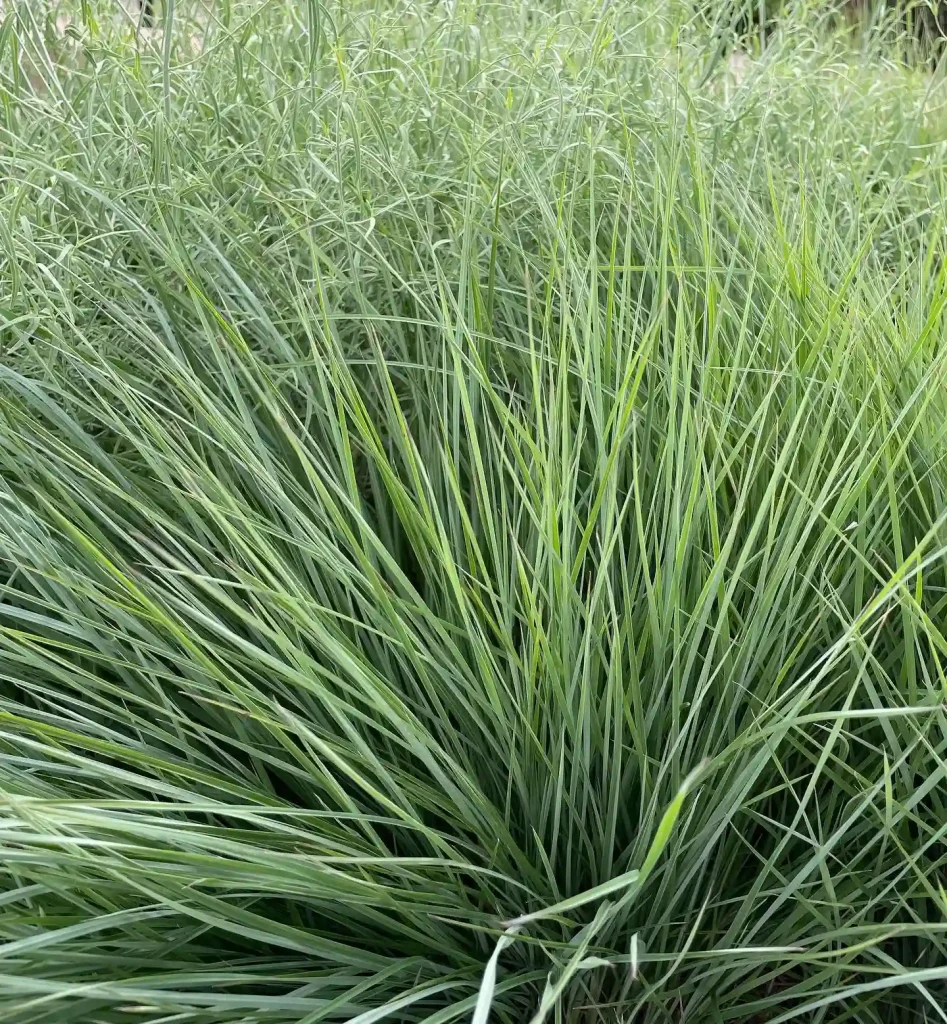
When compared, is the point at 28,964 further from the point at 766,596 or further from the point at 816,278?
the point at 816,278

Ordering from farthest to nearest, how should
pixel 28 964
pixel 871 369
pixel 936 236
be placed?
pixel 936 236, pixel 871 369, pixel 28 964

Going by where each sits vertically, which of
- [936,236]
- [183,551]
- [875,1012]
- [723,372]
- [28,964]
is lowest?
Result: [875,1012]

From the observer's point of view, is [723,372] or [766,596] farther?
[723,372]

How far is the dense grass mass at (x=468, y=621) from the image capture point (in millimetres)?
577

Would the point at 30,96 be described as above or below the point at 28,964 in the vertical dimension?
above

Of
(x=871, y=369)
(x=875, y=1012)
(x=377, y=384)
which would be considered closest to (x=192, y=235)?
(x=377, y=384)

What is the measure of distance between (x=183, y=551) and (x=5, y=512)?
0.16m

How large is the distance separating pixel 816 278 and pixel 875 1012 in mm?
615

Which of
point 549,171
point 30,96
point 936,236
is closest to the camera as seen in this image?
point 936,236

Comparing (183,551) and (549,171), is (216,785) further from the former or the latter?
(549,171)

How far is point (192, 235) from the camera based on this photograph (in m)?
1.02

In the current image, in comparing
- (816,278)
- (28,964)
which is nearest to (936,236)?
(816,278)

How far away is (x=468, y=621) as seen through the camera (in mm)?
Result: 630

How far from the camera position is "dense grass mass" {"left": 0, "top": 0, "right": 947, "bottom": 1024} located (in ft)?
1.89
